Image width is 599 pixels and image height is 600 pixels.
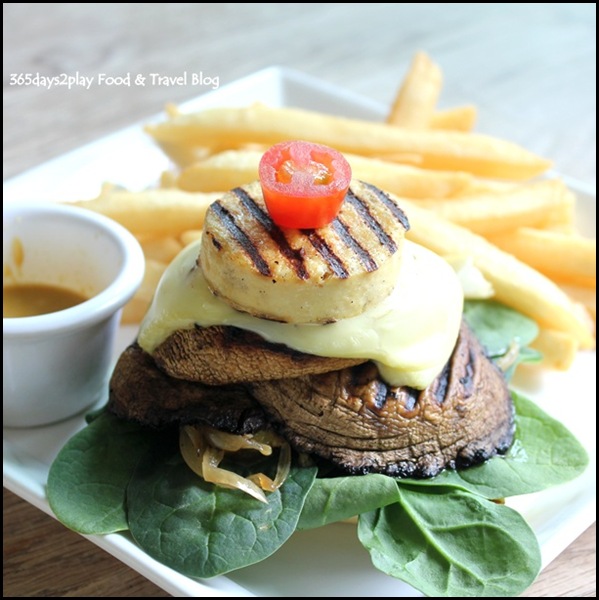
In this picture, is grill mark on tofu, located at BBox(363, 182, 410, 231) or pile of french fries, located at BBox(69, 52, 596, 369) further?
pile of french fries, located at BBox(69, 52, 596, 369)

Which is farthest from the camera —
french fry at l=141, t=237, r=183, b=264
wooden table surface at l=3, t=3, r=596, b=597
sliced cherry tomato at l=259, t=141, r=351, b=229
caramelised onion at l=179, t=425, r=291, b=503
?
wooden table surface at l=3, t=3, r=596, b=597

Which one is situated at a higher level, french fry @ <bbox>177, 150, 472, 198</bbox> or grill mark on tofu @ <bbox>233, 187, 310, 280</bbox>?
grill mark on tofu @ <bbox>233, 187, 310, 280</bbox>

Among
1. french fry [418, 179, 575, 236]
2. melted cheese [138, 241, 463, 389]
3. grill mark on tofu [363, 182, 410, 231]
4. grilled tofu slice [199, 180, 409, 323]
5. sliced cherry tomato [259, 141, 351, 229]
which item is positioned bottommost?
french fry [418, 179, 575, 236]

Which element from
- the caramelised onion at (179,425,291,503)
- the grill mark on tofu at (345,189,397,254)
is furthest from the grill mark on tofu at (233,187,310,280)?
the caramelised onion at (179,425,291,503)

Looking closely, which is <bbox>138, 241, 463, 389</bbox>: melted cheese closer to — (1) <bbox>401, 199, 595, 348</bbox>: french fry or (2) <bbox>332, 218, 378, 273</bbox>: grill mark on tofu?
(2) <bbox>332, 218, 378, 273</bbox>: grill mark on tofu

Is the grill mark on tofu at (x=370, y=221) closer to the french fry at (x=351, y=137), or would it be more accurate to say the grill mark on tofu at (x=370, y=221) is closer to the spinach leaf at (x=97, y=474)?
the spinach leaf at (x=97, y=474)

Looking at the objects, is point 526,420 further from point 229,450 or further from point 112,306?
point 112,306

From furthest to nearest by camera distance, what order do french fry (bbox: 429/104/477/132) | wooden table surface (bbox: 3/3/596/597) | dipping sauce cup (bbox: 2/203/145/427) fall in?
wooden table surface (bbox: 3/3/596/597) → french fry (bbox: 429/104/477/132) → dipping sauce cup (bbox: 2/203/145/427)

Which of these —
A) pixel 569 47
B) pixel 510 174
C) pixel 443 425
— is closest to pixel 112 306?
pixel 443 425

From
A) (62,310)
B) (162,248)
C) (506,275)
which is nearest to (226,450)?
(62,310)
